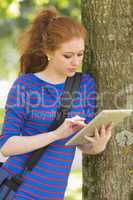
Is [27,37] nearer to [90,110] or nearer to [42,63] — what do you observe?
[42,63]

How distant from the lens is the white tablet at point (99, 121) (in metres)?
3.48

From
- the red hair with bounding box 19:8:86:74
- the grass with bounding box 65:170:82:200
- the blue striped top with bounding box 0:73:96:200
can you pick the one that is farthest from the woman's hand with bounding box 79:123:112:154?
the grass with bounding box 65:170:82:200

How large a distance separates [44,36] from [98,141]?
0.65 metres

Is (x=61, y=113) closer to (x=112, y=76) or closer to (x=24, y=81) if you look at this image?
(x=24, y=81)

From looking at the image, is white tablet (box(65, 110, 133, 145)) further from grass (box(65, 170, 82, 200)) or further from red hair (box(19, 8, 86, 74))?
grass (box(65, 170, 82, 200))

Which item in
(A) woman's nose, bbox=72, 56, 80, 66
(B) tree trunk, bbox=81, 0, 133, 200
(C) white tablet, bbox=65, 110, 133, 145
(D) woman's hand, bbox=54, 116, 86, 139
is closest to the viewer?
(C) white tablet, bbox=65, 110, 133, 145

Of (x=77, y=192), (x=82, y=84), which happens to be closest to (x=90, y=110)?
(x=82, y=84)

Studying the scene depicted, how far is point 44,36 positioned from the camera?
3971mm

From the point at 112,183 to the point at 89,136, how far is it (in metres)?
0.57

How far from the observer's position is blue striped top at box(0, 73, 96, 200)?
3.85 m

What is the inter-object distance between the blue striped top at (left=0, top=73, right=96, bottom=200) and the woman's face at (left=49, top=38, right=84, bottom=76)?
0.36 feet

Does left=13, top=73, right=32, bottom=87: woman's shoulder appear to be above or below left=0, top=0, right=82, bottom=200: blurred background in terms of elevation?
above

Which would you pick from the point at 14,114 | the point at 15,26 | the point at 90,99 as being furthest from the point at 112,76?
the point at 15,26

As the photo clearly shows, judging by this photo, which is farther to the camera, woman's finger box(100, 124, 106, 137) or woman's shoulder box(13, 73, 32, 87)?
woman's shoulder box(13, 73, 32, 87)
